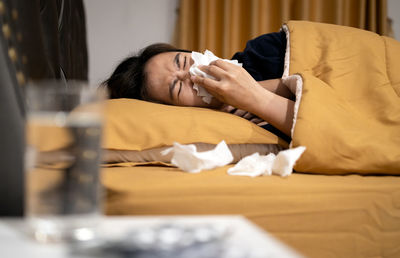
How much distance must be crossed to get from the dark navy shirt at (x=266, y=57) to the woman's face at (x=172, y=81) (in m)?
0.29

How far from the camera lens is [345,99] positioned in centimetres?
129

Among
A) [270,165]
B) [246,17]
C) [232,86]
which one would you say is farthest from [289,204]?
[246,17]

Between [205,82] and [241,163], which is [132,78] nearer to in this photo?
[205,82]

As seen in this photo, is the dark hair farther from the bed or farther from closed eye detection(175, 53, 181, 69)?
the bed

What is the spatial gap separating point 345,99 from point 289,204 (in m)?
0.54

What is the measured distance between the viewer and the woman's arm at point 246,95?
49.5 inches

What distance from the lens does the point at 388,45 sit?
145 cm

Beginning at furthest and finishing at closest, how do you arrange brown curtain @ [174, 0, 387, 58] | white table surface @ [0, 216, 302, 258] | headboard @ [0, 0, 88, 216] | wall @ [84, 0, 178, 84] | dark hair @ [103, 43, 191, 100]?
brown curtain @ [174, 0, 387, 58], wall @ [84, 0, 178, 84], dark hair @ [103, 43, 191, 100], headboard @ [0, 0, 88, 216], white table surface @ [0, 216, 302, 258]

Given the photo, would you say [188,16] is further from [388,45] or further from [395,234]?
[395,234]

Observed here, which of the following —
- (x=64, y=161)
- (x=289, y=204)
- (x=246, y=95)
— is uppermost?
(x=64, y=161)

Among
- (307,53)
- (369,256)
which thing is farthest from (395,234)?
(307,53)

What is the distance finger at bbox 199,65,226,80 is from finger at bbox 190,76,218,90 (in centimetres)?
3

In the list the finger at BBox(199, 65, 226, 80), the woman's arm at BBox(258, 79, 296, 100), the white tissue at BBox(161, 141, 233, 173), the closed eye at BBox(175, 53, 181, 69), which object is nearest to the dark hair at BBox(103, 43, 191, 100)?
the closed eye at BBox(175, 53, 181, 69)

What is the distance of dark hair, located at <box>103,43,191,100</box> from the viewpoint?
1.61 metres
